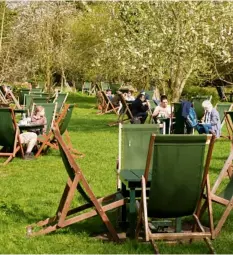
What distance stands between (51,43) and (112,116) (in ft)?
32.6

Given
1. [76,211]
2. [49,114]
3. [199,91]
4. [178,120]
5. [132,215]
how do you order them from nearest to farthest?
[132,215] → [76,211] → [49,114] → [178,120] → [199,91]

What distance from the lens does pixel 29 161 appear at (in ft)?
33.7

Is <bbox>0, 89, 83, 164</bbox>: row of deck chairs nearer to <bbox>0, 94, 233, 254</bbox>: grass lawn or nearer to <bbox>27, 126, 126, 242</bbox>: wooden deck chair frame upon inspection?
<bbox>0, 94, 233, 254</bbox>: grass lawn

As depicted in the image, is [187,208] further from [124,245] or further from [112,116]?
[112,116]

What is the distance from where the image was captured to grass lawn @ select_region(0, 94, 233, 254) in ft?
16.6

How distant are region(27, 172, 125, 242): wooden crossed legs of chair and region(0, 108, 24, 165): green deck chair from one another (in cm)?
434

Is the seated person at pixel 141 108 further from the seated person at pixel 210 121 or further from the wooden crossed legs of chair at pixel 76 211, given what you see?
the wooden crossed legs of chair at pixel 76 211

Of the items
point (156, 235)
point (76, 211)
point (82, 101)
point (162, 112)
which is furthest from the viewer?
point (82, 101)

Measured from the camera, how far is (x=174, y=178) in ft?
15.5

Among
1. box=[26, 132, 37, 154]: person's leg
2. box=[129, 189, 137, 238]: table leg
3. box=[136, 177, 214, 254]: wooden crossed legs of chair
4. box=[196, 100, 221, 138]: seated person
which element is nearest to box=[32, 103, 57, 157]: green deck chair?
box=[26, 132, 37, 154]: person's leg

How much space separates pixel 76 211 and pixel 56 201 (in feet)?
4.11

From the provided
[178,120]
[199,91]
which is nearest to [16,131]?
[178,120]

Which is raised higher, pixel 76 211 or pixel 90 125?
pixel 76 211

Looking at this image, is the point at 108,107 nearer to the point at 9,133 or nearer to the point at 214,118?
the point at 214,118
